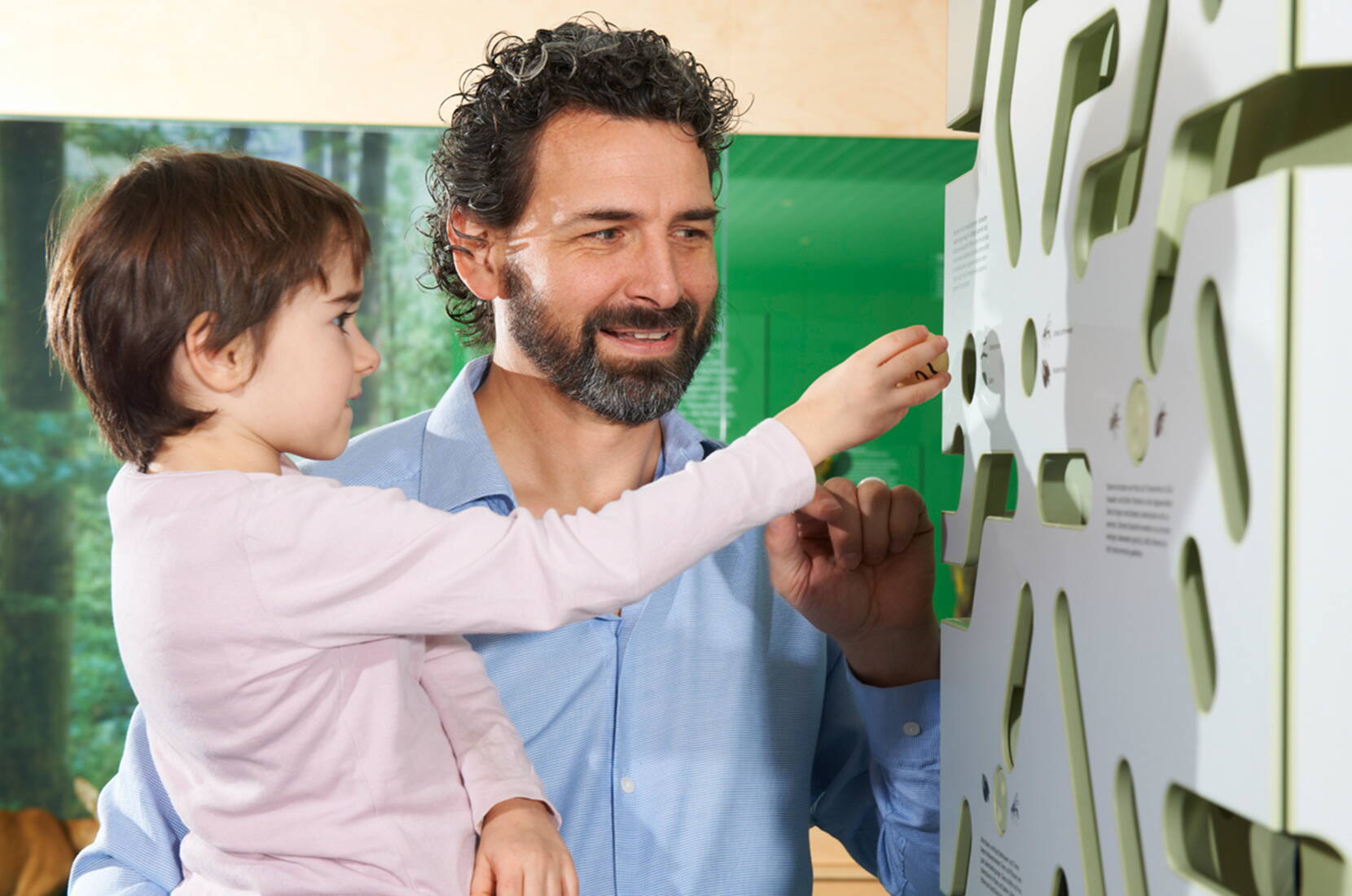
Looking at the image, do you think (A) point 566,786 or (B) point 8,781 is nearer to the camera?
(A) point 566,786

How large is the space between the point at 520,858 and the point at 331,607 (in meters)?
0.25

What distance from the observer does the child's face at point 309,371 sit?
94 centimetres

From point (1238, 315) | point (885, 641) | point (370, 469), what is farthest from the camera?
point (370, 469)

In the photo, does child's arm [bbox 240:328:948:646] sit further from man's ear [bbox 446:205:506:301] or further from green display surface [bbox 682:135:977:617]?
green display surface [bbox 682:135:977:617]

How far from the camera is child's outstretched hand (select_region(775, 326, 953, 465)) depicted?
36.3 inches

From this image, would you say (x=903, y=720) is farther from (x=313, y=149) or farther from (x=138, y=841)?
(x=313, y=149)

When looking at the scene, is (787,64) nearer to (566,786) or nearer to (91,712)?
(566,786)

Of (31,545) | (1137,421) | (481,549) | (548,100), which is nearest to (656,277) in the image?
(548,100)

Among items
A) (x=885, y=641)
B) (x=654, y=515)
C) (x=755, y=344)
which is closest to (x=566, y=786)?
(x=885, y=641)

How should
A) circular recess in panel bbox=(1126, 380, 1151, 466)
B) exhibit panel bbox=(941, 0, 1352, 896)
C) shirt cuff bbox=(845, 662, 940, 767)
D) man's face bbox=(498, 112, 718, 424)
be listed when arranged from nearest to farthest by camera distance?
exhibit panel bbox=(941, 0, 1352, 896), circular recess in panel bbox=(1126, 380, 1151, 466), shirt cuff bbox=(845, 662, 940, 767), man's face bbox=(498, 112, 718, 424)

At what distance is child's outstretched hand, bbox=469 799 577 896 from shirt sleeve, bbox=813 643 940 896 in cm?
41

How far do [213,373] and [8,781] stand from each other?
209 centimetres

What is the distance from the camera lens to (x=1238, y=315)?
1.69 feet

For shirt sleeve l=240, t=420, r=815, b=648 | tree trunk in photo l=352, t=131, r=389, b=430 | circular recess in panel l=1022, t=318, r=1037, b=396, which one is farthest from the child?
tree trunk in photo l=352, t=131, r=389, b=430
